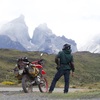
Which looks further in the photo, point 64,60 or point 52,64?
point 52,64

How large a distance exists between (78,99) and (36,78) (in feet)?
16.6

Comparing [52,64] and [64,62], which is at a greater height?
[64,62]

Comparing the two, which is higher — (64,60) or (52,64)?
(64,60)

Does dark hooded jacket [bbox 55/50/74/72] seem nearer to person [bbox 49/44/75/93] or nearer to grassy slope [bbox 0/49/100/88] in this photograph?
person [bbox 49/44/75/93]

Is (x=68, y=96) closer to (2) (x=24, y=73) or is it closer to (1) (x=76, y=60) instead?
(2) (x=24, y=73)

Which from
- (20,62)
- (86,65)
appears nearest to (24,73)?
(20,62)

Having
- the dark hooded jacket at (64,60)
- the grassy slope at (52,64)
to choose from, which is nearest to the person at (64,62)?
the dark hooded jacket at (64,60)

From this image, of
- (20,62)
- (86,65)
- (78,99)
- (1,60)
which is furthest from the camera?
(86,65)

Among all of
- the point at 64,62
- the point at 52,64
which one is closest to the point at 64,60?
the point at 64,62

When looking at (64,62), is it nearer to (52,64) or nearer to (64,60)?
(64,60)

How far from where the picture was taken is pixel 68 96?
16312 millimetres

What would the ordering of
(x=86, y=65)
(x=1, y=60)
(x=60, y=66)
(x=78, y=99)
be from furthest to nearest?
(x=86, y=65)
(x=1, y=60)
(x=60, y=66)
(x=78, y=99)

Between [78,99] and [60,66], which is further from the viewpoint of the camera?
[60,66]

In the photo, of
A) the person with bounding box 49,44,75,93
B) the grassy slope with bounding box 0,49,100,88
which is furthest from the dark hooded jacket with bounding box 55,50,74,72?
the grassy slope with bounding box 0,49,100,88
